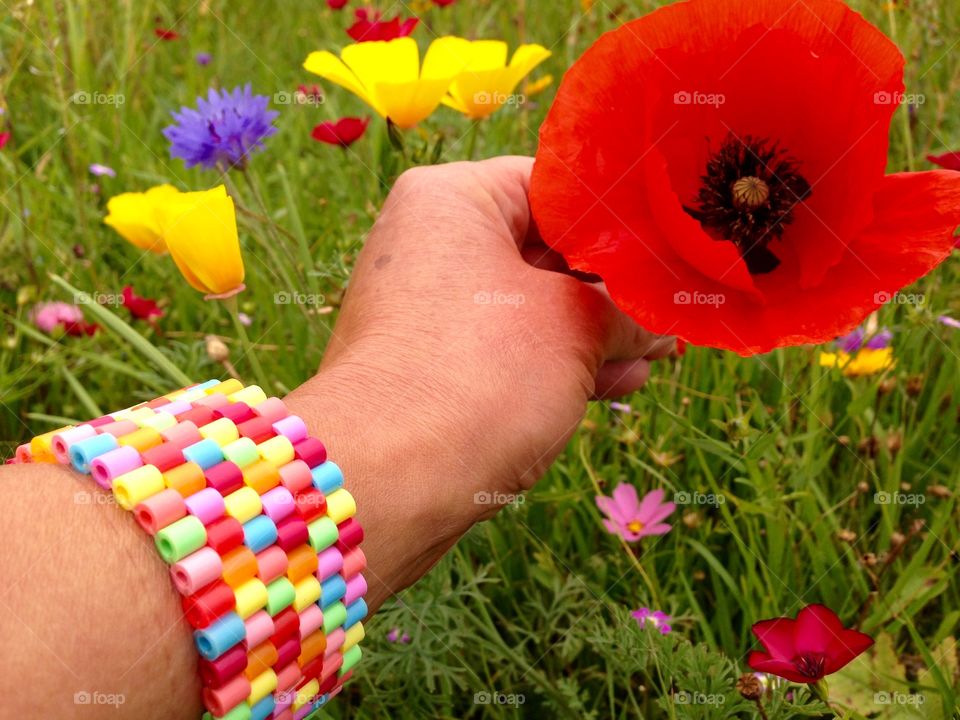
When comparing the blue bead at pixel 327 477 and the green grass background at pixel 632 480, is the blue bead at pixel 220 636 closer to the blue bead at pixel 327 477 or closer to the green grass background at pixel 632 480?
the blue bead at pixel 327 477

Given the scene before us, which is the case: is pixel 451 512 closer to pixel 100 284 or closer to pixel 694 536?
pixel 694 536

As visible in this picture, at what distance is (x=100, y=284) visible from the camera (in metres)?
1.78

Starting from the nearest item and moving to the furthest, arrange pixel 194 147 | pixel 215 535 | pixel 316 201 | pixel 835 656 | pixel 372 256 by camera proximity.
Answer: pixel 215 535
pixel 835 656
pixel 372 256
pixel 194 147
pixel 316 201

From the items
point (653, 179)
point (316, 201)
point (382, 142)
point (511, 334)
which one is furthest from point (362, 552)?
point (316, 201)

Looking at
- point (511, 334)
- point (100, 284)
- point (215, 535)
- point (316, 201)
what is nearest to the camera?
point (215, 535)

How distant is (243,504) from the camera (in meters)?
→ 0.70

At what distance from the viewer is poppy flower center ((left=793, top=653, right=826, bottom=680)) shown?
0.79 m

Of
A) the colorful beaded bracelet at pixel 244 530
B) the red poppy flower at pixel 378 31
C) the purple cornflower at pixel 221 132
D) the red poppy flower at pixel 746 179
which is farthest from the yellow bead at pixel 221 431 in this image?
the red poppy flower at pixel 378 31

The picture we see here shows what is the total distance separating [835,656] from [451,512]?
359 millimetres

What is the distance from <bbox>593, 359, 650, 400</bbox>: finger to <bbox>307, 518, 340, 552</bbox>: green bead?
43 cm

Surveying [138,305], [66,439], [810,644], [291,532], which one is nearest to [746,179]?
[810,644]

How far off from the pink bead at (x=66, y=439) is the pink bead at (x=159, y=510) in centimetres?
8

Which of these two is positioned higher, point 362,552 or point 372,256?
point 372,256

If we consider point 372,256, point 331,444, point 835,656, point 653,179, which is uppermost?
point 653,179
